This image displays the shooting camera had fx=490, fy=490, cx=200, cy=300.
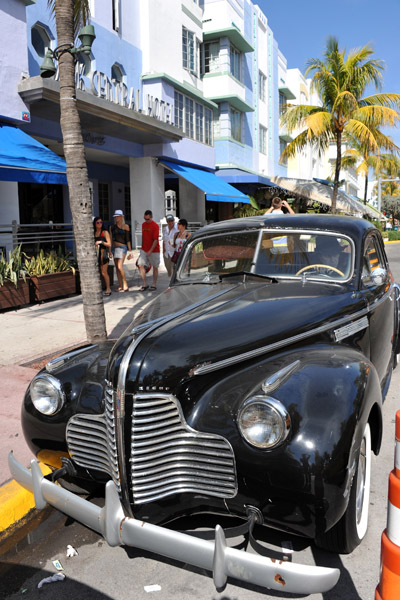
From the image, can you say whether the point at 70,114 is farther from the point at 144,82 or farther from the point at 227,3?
the point at 227,3

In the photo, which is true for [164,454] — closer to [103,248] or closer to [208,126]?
[103,248]

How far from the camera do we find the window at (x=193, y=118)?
18.3m

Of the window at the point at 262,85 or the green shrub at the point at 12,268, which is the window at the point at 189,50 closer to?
the window at the point at 262,85

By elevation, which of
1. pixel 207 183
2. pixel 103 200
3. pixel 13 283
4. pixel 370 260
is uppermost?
pixel 207 183

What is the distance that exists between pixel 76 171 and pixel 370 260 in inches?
127

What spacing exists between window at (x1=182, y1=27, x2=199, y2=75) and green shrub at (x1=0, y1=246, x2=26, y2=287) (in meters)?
13.9

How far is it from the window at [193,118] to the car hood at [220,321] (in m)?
16.0

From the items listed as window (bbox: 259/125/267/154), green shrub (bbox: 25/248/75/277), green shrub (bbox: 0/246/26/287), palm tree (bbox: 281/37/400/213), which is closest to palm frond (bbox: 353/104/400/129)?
palm tree (bbox: 281/37/400/213)

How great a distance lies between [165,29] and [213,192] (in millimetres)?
6192

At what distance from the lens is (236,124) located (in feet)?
77.8

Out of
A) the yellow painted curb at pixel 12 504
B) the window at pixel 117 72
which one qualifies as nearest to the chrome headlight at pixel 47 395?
the yellow painted curb at pixel 12 504

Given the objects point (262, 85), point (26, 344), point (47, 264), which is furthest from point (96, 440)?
point (262, 85)

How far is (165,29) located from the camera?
17.6m

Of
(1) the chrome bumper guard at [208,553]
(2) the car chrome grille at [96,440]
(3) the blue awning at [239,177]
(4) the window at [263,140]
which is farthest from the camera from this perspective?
(4) the window at [263,140]
